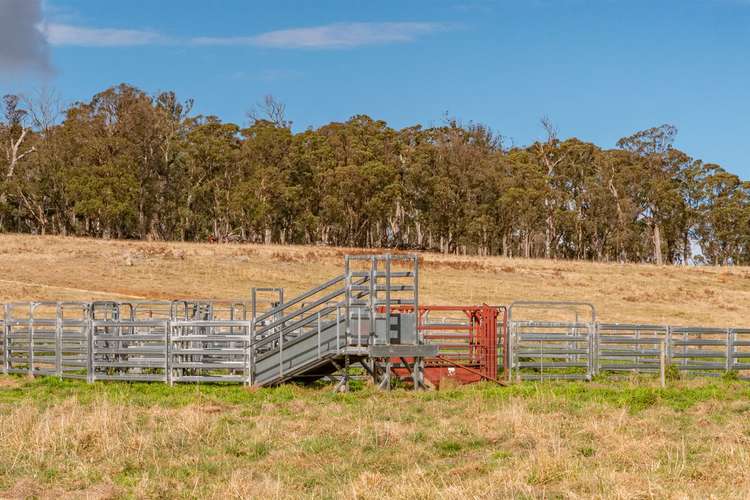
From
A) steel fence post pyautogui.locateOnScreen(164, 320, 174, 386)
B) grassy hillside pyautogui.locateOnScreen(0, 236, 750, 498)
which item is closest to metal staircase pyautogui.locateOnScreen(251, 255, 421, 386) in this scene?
grassy hillside pyautogui.locateOnScreen(0, 236, 750, 498)

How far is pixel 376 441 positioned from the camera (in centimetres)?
1198

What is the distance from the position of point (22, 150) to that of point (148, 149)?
1666 cm

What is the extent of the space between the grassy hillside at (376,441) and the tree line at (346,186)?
209 ft

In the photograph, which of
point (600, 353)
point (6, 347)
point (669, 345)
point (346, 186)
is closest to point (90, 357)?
point (6, 347)

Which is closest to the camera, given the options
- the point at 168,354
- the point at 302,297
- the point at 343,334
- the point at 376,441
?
the point at 376,441

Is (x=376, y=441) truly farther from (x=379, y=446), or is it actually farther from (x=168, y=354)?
(x=168, y=354)

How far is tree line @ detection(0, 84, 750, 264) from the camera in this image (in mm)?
84688

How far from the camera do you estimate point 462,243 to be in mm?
94625

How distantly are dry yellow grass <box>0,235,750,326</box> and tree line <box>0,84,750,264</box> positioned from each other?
14819 mm

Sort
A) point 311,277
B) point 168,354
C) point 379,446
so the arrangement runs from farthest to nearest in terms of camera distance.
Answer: point 311,277
point 168,354
point 379,446

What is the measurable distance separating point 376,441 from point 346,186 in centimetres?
7335

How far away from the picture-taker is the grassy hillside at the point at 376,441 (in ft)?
31.4

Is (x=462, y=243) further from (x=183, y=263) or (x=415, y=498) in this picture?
(x=415, y=498)

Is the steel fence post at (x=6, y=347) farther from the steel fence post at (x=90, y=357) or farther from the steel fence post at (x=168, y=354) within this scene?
the steel fence post at (x=168, y=354)
